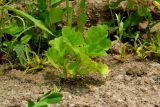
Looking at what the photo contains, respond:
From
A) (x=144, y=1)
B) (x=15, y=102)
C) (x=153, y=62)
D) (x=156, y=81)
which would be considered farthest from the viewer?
(x=144, y=1)

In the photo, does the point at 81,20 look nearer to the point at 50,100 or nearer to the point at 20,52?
the point at 20,52

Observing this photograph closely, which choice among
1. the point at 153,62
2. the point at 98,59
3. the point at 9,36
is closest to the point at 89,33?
the point at 98,59

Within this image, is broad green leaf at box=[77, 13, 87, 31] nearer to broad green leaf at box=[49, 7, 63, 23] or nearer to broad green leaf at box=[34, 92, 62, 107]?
broad green leaf at box=[49, 7, 63, 23]

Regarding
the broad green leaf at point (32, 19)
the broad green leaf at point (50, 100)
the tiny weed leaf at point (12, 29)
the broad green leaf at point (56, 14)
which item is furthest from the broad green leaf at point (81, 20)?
the broad green leaf at point (50, 100)

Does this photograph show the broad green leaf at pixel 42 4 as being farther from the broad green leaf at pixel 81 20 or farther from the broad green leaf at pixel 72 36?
the broad green leaf at pixel 72 36

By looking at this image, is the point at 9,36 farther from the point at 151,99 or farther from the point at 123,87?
the point at 151,99
